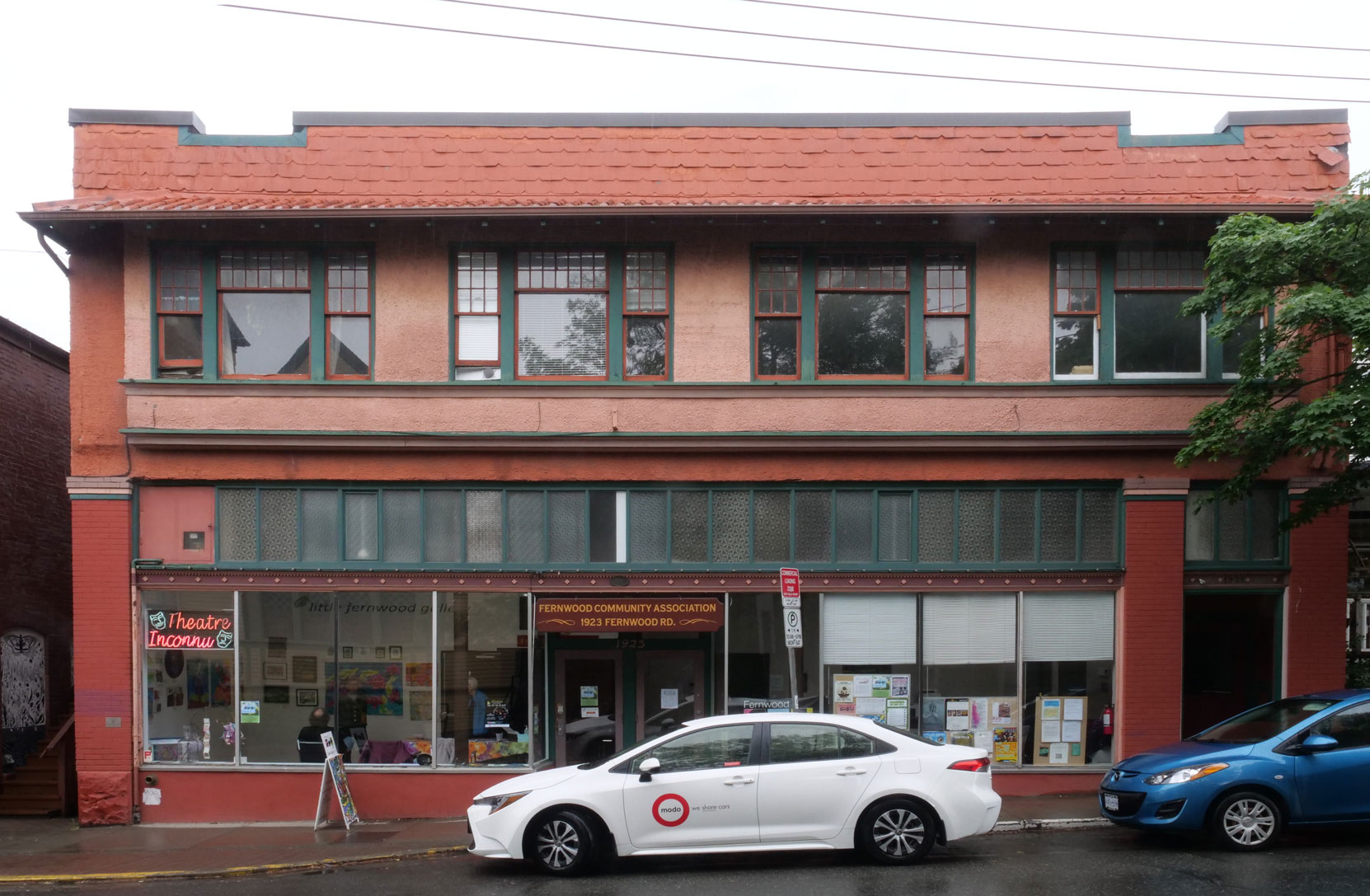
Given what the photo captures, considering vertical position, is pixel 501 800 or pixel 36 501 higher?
pixel 36 501

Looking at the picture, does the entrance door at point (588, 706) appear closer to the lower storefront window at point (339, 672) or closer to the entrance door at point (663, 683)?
the entrance door at point (663, 683)

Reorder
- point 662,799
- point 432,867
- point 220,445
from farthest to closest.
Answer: point 220,445 < point 432,867 < point 662,799

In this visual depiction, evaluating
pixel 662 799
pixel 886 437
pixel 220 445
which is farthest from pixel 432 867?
pixel 886 437

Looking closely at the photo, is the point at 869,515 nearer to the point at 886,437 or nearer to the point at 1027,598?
the point at 886,437

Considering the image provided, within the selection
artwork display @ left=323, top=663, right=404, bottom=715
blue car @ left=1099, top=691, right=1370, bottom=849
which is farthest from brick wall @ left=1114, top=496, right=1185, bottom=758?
artwork display @ left=323, top=663, right=404, bottom=715

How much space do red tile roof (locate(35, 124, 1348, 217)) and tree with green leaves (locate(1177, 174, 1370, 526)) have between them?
2192 millimetres

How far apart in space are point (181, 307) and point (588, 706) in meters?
7.36

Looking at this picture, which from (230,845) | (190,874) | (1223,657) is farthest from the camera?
(1223,657)

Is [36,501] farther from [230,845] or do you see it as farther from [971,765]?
[971,765]

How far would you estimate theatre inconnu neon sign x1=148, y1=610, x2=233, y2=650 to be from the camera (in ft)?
43.8

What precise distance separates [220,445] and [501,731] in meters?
5.08

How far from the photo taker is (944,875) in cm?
916

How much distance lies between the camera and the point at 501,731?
13.4 m

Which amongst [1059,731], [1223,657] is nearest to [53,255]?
[1059,731]
